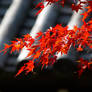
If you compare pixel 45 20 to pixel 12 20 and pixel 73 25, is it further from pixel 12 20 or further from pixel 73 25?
pixel 12 20

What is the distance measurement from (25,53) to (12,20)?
1.13 metres

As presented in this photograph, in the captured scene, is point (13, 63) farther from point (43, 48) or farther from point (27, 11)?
point (43, 48)

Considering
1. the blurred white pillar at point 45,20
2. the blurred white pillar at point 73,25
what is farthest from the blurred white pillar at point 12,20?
the blurred white pillar at point 73,25

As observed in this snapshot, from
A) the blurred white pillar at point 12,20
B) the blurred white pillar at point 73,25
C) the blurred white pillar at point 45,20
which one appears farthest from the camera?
the blurred white pillar at point 12,20

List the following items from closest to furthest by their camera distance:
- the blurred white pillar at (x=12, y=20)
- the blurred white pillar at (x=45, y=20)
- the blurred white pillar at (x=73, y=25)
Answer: the blurred white pillar at (x=73, y=25)
the blurred white pillar at (x=45, y=20)
the blurred white pillar at (x=12, y=20)

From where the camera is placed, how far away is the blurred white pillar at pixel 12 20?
5637mm

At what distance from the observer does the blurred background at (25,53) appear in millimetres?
4660

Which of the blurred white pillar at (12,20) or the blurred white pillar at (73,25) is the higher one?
the blurred white pillar at (12,20)

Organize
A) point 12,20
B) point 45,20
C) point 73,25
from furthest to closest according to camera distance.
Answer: point 12,20 → point 45,20 → point 73,25

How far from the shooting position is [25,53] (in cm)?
500

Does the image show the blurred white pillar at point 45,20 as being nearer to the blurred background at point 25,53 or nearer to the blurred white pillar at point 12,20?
the blurred background at point 25,53

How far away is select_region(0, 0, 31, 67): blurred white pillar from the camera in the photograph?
18.5 ft

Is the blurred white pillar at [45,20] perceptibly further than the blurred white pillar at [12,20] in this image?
No

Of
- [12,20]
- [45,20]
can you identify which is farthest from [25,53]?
[12,20]
